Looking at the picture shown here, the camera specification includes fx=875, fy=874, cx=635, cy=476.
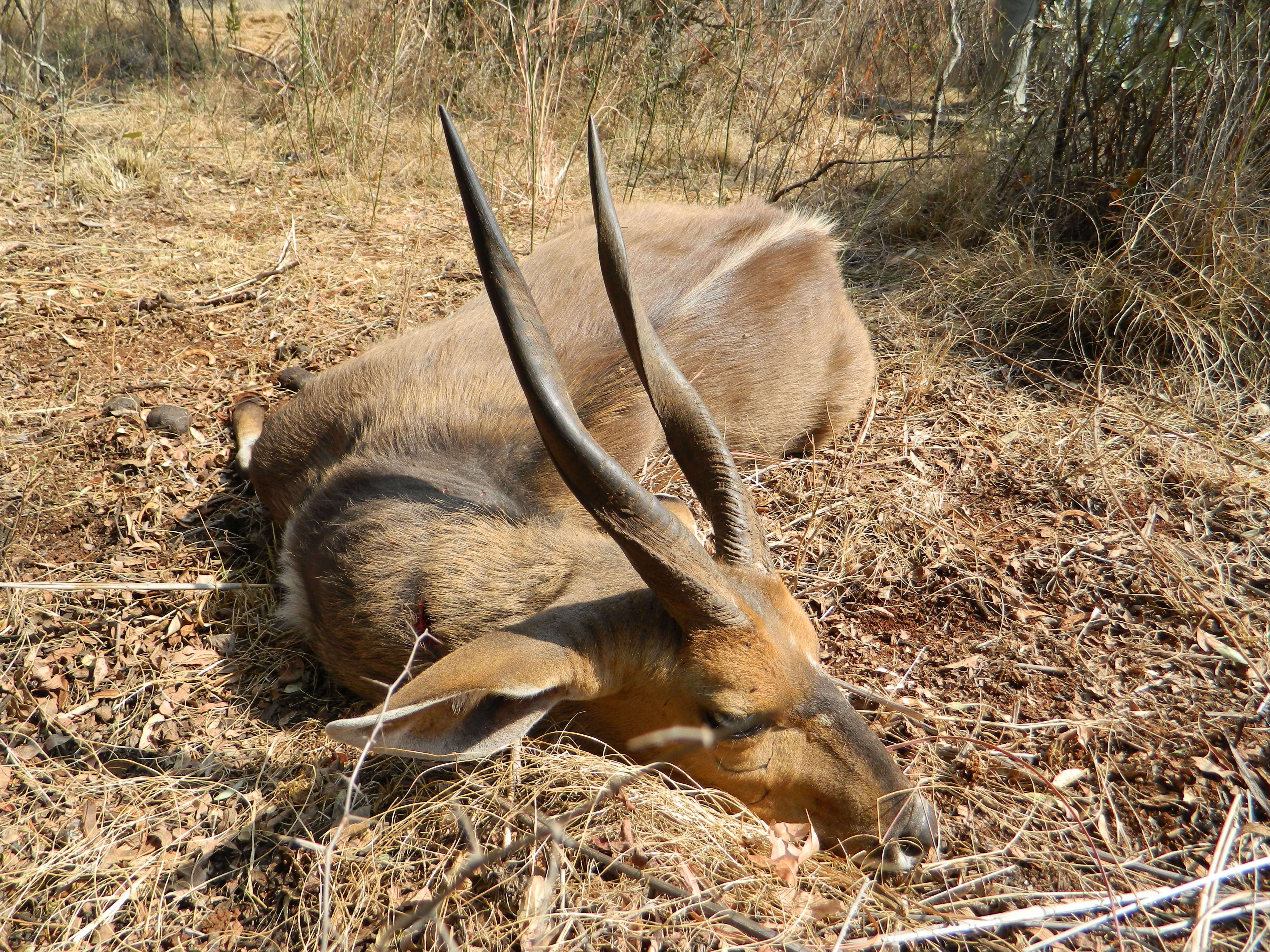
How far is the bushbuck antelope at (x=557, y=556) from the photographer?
2.26 metres

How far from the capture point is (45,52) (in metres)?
8.15

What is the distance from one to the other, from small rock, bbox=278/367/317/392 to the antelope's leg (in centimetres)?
22

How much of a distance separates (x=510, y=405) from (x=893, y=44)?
19.2 ft

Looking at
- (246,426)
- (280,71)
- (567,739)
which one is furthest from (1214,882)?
(280,71)

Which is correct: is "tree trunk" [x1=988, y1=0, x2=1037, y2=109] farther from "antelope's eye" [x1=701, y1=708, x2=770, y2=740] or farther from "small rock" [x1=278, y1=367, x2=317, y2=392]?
"antelope's eye" [x1=701, y1=708, x2=770, y2=740]

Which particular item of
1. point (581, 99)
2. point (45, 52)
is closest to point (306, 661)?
point (581, 99)

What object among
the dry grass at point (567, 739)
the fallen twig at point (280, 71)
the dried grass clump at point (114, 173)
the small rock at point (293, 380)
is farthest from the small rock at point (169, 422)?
the fallen twig at point (280, 71)

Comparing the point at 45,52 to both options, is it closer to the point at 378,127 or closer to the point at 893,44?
the point at 378,127

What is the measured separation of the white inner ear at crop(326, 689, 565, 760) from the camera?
2.08 meters

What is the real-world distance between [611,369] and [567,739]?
139 centimetres

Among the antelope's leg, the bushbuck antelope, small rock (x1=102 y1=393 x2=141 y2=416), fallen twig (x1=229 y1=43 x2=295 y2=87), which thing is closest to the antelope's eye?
the bushbuck antelope

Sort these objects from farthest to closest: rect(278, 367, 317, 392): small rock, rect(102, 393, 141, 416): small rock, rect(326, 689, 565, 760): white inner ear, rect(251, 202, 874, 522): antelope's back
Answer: rect(278, 367, 317, 392): small rock, rect(102, 393, 141, 416): small rock, rect(251, 202, 874, 522): antelope's back, rect(326, 689, 565, 760): white inner ear

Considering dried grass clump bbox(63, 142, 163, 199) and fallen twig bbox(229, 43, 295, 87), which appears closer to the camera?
dried grass clump bbox(63, 142, 163, 199)

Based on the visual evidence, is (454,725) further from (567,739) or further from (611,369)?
(611,369)
